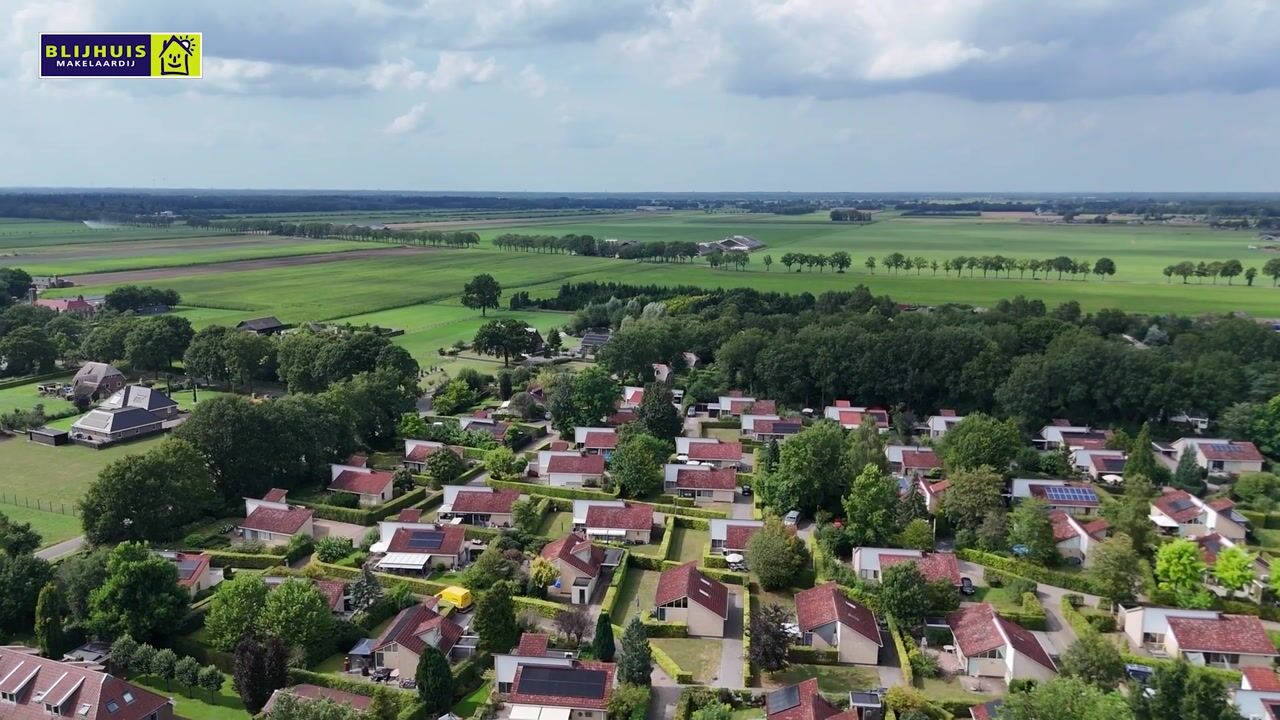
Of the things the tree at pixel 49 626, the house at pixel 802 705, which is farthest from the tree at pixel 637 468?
the tree at pixel 49 626

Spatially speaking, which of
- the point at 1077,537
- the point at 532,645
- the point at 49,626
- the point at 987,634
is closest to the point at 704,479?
the point at 1077,537

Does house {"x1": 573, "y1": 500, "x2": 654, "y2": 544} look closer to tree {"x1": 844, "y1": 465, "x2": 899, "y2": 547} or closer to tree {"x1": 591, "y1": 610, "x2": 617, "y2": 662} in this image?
tree {"x1": 844, "y1": 465, "x2": 899, "y2": 547}

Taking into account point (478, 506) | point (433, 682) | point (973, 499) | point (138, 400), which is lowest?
point (433, 682)

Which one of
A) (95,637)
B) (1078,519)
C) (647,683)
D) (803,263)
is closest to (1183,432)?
(1078,519)

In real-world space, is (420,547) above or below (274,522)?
below

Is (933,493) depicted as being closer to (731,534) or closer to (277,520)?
(731,534)

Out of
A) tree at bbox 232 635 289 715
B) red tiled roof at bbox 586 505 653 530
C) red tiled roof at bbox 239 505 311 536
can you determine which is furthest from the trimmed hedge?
red tiled roof at bbox 239 505 311 536
